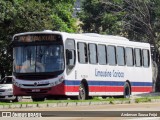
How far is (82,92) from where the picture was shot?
3256 centimetres

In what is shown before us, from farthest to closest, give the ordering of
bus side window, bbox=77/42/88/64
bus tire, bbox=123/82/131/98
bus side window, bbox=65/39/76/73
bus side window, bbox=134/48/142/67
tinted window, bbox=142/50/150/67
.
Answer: tinted window, bbox=142/50/150/67
bus side window, bbox=134/48/142/67
bus tire, bbox=123/82/131/98
bus side window, bbox=77/42/88/64
bus side window, bbox=65/39/76/73

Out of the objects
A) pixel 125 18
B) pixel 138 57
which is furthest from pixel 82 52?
pixel 125 18

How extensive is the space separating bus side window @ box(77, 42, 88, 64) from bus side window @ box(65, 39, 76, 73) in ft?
1.69

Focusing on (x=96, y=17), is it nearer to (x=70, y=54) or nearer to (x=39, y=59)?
(x=70, y=54)

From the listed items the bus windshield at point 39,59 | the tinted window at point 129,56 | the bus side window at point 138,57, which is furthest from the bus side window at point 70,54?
the bus side window at point 138,57

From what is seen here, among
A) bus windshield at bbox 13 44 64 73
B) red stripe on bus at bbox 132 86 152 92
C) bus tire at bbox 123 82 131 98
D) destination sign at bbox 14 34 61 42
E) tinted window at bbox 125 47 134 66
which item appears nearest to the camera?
bus windshield at bbox 13 44 64 73

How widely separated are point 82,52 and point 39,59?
255 cm

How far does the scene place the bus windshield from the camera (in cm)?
3064

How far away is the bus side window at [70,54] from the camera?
1215 inches

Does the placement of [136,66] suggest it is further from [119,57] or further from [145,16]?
[145,16]

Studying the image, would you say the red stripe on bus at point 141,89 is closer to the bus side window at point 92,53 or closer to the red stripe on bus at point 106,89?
the red stripe on bus at point 106,89

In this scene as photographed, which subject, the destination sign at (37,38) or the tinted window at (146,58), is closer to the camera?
the destination sign at (37,38)

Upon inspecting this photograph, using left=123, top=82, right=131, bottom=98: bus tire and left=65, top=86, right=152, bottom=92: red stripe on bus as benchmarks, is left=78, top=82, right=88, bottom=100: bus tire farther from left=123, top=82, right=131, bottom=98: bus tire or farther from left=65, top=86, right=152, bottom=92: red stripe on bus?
left=123, top=82, right=131, bottom=98: bus tire

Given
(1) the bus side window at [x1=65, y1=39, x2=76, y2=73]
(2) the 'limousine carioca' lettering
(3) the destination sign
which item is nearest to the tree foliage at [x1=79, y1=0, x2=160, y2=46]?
(2) the 'limousine carioca' lettering
